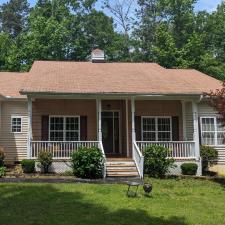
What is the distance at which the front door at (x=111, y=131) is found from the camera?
21.8 metres

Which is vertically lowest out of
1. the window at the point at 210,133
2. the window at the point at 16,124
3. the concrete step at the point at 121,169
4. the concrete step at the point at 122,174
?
the concrete step at the point at 122,174

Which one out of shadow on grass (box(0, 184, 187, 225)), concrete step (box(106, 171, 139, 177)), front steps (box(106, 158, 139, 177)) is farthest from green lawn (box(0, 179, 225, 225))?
front steps (box(106, 158, 139, 177))

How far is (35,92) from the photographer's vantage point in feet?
59.8

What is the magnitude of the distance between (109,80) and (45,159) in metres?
5.39

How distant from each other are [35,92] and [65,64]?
25.1ft

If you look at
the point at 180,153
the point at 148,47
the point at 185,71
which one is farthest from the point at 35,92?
the point at 148,47

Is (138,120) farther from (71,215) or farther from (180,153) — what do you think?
(71,215)

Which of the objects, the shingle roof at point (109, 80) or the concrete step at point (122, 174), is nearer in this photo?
the concrete step at point (122, 174)

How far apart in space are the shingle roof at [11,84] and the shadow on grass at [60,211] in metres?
9.07

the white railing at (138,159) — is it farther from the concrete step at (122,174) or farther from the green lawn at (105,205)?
the green lawn at (105,205)

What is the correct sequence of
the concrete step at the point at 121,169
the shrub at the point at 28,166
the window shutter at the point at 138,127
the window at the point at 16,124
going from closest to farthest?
the shrub at the point at 28,166 < the concrete step at the point at 121,169 < the window shutter at the point at 138,127 < the window at the point at 16,124

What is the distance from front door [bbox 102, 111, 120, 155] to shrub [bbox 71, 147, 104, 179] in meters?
4.49

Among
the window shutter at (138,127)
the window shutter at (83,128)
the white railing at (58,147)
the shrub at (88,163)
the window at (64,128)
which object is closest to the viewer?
the shrub at (88,163)

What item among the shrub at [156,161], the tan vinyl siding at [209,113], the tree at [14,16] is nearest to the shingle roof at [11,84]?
the shrub at [156,161]
